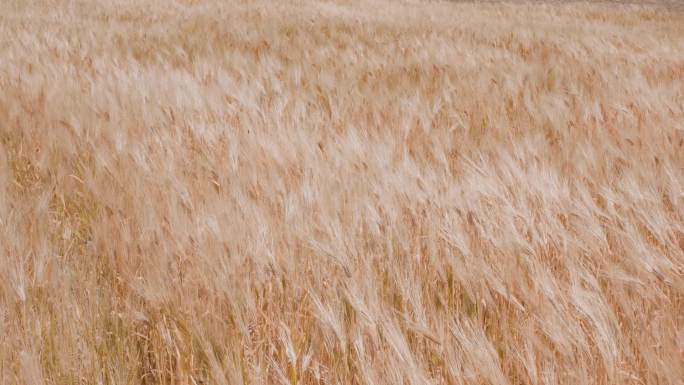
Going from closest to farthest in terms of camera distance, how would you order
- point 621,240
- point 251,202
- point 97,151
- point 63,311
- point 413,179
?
point 63,311, point 621,240, point 251,202, point 413,179, point 97,151

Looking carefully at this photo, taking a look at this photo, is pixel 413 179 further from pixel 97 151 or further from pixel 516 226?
pixel 97 151

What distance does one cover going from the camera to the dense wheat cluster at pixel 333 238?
919 mm

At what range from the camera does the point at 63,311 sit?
→ 1.00m

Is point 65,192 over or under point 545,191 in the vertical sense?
under

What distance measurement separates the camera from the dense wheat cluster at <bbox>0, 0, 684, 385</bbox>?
0.92m

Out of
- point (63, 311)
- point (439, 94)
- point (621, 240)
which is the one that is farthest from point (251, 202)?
point (439, 94)

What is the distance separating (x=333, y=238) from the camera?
4.07 feet

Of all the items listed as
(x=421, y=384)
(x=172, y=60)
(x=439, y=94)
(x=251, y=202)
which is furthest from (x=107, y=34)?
(x=421, y=384)

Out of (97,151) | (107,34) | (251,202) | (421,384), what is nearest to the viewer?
(421,384)

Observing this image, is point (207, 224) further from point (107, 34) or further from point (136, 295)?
point (107, 34)

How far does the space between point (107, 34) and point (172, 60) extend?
160cm

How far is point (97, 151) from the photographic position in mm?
1877

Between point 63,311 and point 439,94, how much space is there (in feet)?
8.03

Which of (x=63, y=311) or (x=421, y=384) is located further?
(x=63, y=311)
